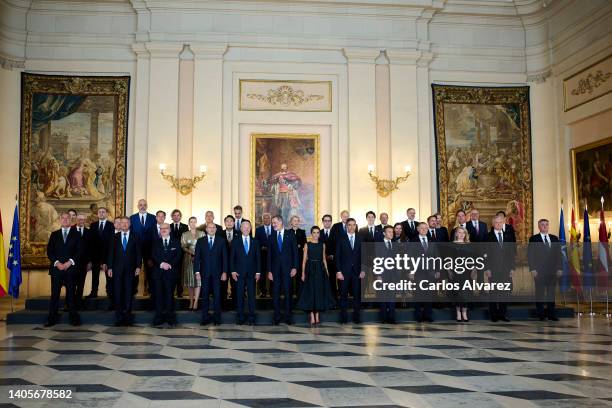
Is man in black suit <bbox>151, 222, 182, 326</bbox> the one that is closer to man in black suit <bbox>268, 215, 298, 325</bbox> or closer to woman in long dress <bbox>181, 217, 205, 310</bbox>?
woman in long dress <bbox>181, 217, 205, 310</bbox>

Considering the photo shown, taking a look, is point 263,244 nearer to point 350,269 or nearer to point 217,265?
point 217,265

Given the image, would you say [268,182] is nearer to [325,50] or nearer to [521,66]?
[325,50]

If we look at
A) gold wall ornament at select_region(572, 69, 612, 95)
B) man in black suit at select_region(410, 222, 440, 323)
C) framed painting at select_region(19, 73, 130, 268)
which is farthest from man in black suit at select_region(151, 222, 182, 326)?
gold wall ornament at select_region(572, 69, 612, 95)

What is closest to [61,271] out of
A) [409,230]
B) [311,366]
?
[311,366]

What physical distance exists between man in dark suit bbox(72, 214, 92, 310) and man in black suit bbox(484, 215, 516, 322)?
266 inches

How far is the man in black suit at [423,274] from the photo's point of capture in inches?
386

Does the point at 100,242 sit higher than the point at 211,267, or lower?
higher

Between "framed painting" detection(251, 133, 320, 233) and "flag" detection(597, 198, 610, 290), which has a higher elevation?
"framed painting" detection(251, 133, 320, 233)

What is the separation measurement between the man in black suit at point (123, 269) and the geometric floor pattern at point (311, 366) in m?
0.39

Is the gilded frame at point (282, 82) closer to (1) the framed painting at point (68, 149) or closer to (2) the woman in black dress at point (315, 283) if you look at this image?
(1) the framed painting at point (68, 149)

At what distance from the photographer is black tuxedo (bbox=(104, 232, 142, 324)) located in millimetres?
9219

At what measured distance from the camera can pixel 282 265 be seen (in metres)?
9.49

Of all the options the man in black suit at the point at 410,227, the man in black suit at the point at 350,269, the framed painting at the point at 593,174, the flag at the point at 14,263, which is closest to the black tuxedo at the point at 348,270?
the man in black suit at the point at 350,269

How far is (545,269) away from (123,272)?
282 inches
